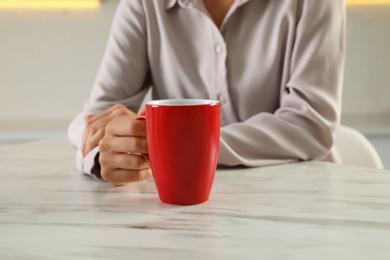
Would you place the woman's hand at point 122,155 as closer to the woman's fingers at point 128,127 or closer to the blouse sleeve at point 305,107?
the woman's fingers at point 128,127

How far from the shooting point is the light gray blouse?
1.08 m

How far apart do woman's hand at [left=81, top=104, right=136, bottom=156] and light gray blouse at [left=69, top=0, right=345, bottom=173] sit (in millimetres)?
88

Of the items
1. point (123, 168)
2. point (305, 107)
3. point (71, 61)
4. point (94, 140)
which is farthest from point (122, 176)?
point (71, 61)

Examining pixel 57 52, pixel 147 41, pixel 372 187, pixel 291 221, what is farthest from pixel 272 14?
pixel 57 52

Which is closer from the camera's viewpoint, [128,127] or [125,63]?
[128,127]

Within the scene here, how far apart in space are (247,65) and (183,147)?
1.85ft

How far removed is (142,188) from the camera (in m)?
0.82

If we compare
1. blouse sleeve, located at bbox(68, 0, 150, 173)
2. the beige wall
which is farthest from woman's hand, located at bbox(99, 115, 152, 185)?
the beige wall

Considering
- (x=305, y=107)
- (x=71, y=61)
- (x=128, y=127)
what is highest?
(x=128, y=127)

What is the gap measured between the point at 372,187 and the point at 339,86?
37cm

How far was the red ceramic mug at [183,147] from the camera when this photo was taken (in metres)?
0.67

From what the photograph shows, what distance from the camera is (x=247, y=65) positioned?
1209 millimetres

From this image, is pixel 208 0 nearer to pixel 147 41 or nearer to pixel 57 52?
pixel 147 41

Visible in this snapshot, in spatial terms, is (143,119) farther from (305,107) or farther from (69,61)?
(69,61)
